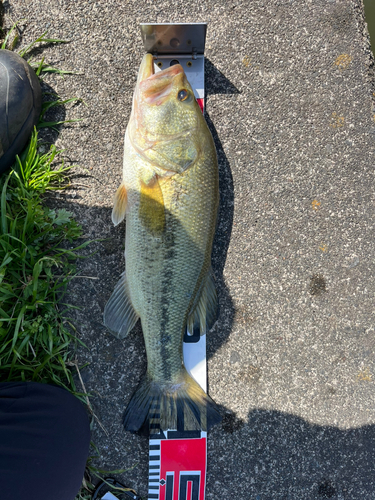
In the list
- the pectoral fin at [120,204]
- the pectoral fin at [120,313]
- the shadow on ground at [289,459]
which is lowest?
the shadow on ground at [289,459]

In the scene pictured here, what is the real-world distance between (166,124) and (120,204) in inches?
23.0

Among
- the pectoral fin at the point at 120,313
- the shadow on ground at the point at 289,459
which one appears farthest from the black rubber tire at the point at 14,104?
the shadow on ground at the point at 289,459

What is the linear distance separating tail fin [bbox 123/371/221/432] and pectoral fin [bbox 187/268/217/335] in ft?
1.15

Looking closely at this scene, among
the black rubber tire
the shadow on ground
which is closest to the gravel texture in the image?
the shadow on ground

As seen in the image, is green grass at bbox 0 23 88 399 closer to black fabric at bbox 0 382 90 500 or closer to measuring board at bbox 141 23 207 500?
black fabric at bbox 0 382 90 500

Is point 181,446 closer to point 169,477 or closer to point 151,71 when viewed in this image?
point 169,477

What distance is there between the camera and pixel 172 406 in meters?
2.16

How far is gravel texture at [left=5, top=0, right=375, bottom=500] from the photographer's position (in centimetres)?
238

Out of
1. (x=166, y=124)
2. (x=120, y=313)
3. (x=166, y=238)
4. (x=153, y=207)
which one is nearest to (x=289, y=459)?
(x=120, y=313)

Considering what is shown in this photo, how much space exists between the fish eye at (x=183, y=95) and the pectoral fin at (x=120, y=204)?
0.66 meters

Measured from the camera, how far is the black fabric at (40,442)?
5.45 feet

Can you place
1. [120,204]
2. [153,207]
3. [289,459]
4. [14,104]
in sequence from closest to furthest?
[153,207]
[120,204]
[14,104]
[289,459]

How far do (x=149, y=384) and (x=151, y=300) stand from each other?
61 centimetres

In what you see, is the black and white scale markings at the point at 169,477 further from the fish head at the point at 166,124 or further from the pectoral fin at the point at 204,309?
the fish head at the point at 166,124
